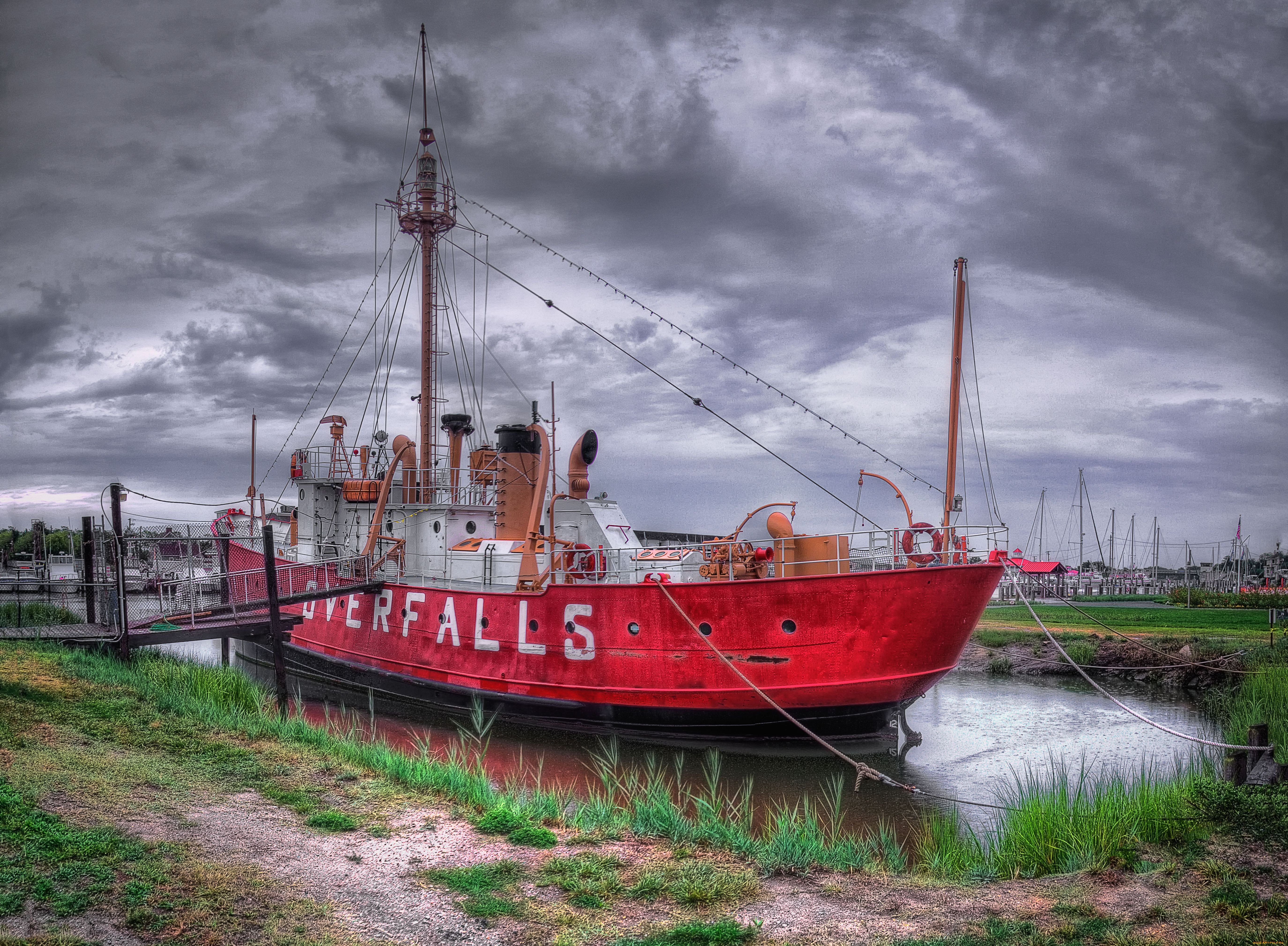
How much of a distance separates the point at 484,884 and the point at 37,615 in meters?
25.4

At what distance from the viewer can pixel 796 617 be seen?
1442 centimetres

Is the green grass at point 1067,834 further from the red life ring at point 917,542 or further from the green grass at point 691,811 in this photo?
the red life ring at point 917,542

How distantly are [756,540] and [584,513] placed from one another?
5.53 m

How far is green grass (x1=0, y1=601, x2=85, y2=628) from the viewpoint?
78.3 ft

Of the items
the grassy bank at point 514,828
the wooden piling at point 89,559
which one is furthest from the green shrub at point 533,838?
the wooden piling at point 89,559

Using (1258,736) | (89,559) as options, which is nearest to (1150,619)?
(1258,736)

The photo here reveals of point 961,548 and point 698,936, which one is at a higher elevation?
point 961,548

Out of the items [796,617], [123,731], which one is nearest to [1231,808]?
[796,617]

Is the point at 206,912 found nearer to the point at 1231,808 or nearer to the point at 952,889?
the point at 952,889

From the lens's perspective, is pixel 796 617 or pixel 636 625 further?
pixel 636 625

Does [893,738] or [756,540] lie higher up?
[756,540]

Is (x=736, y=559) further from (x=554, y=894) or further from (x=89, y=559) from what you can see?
(x=89, y=559)

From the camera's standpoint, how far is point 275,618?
658 inches

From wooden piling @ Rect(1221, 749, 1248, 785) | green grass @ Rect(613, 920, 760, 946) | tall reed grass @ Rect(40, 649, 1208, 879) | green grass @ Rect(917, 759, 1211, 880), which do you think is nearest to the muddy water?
tall reed grass @ Rect(40, 649, 1208, 879)
